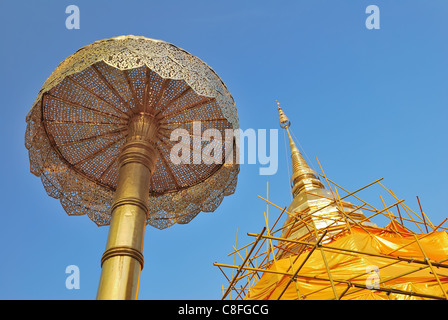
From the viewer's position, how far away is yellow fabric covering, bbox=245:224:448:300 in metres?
7.78

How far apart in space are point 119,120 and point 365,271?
17.5 feet

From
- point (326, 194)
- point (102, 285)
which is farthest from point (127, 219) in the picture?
point (326, 194)

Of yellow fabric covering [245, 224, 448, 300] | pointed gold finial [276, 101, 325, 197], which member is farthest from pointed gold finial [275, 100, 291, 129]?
yellow fabric covering [245, 224, 448, 300]

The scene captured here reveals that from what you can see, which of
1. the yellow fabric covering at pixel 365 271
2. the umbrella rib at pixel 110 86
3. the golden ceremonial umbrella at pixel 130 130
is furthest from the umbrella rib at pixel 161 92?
the yellow fabric covering at pixel 365 271

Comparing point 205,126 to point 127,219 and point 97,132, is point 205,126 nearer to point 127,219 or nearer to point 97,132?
point 97,132

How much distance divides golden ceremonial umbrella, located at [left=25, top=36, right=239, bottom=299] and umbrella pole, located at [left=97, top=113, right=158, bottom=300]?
0.02 metres

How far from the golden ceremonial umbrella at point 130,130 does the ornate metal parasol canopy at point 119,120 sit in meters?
0.02

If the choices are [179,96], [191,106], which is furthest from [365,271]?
[179,96]

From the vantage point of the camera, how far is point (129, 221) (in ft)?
16.0

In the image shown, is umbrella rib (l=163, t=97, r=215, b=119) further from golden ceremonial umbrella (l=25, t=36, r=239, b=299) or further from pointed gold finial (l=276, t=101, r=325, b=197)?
pointed gold finial (l=276, t=101, r=325, b=197)

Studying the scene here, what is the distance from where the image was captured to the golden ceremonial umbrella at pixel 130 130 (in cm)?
596
